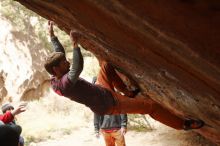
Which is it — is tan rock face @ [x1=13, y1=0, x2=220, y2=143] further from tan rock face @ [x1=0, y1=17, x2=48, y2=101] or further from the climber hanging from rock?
tan rock face @ [x1=0, y1=17, x2=48, y2=101]

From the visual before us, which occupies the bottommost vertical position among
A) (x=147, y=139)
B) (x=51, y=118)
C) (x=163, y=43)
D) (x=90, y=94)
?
(x=51, y=118)

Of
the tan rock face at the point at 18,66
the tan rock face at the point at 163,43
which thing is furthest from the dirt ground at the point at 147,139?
the tan rock face at the point at 163,43

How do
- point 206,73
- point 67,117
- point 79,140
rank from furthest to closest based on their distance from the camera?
point 67,117 < point 79,140 < point 206,73

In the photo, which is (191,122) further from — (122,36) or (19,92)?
(19,92)

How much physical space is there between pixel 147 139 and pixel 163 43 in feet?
23.4

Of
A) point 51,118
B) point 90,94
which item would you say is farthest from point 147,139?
point 90,94

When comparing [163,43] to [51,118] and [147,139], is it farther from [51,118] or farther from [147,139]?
[51,118]

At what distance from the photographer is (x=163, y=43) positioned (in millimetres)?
3441

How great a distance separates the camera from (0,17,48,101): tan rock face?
14.2 m

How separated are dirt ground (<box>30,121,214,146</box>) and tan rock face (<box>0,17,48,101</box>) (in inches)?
121

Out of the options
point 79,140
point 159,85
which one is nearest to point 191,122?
point 159,85

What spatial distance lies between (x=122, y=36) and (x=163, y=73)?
716 millimetres

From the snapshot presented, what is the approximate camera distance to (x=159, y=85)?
5.37m

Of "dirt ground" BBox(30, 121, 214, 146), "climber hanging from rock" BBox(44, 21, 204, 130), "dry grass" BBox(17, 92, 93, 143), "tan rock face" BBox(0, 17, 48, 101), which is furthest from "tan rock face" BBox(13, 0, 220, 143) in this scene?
"tan rock face" BBox(0, 17, 48, 101)
